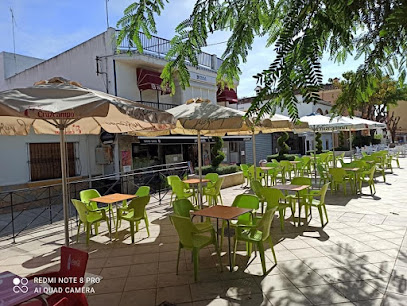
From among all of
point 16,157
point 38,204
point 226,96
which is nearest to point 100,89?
point 16,157

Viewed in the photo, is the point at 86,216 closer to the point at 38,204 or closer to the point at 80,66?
the point at 38,204

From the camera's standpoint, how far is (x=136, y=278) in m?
4.12

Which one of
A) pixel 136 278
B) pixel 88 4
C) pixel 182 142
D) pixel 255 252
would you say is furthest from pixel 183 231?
pixel 182 142

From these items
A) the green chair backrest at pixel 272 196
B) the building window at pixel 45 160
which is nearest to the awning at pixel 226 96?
the building window at pixel 45 160

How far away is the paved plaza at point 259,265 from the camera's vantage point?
11.5ft

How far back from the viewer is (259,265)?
14.3 ft

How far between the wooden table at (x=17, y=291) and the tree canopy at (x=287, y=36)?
2.22m

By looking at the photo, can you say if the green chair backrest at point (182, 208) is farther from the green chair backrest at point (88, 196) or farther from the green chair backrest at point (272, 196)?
the green chair backrest at point (88, 196)

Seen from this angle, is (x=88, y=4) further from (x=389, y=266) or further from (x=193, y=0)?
(x=389, y=266)

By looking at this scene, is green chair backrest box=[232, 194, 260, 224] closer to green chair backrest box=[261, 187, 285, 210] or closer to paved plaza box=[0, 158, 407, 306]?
paved plaza box=[0, 158, 407, 306]

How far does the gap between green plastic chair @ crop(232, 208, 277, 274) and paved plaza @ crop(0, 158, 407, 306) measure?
345 mm

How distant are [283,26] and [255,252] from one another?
395 centimetres

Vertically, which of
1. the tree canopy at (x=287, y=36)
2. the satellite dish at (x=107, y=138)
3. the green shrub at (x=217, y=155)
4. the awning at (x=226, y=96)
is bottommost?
the green shrub at (x=217, y=155)

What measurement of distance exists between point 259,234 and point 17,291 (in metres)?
3.29
